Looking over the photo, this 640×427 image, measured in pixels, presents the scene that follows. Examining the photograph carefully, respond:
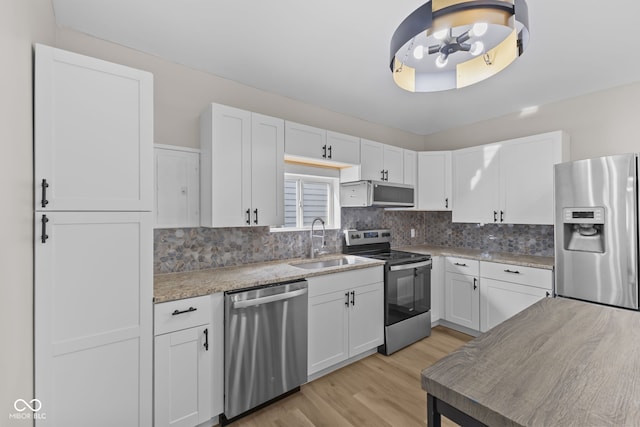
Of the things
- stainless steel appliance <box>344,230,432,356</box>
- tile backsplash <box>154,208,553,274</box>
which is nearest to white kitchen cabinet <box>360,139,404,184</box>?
tile backsplash <box>154,208,553,274</box>

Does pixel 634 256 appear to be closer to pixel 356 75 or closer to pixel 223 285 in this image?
pixel 356 75

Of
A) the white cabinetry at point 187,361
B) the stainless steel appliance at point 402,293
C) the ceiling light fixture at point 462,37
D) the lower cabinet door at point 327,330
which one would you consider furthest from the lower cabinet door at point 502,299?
the white cabinetry at point 187,361

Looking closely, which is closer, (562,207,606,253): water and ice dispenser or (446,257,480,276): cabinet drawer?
(562,207,606,253): water and ice dispenser

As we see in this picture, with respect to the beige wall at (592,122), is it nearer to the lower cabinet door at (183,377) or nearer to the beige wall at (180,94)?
the beige wall at (180,94)

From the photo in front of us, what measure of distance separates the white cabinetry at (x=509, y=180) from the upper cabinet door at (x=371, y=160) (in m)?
1.06

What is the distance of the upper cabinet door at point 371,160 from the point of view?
3165mm

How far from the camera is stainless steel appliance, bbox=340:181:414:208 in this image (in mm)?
2992

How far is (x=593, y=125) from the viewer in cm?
286

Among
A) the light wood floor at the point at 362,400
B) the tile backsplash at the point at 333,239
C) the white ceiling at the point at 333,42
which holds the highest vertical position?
the white ceiling at the point at 333,42

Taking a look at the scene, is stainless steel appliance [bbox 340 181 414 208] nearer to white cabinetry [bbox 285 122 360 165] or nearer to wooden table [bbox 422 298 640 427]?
white cabinetry [bbox 285 122 360 165]

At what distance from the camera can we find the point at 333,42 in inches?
79.2

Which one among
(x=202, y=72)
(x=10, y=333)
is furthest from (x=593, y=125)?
(x=10, y=333)

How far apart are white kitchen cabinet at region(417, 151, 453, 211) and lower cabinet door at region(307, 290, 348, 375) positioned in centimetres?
191

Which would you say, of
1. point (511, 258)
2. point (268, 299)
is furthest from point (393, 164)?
point (268, 299)
